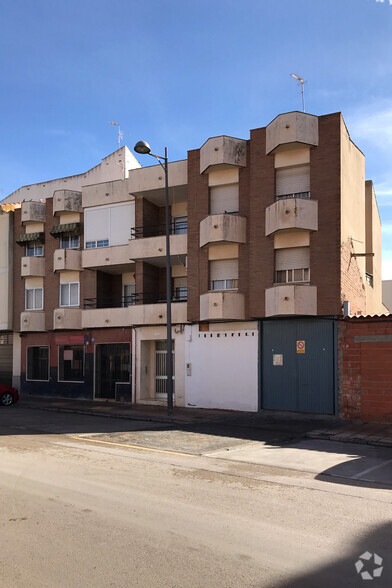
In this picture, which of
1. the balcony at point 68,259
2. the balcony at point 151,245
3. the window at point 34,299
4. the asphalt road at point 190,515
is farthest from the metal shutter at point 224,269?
the window at point 34,299

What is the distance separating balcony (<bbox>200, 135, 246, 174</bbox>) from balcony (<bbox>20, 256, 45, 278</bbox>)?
11779 millimetres

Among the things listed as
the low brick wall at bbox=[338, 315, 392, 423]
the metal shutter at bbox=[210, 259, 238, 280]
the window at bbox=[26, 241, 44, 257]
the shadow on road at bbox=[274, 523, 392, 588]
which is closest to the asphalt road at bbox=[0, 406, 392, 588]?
the shadow on road at bbox=[274, 523, 392, 588]

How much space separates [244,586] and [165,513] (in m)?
2.31

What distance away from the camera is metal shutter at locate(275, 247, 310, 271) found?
63.8 feet

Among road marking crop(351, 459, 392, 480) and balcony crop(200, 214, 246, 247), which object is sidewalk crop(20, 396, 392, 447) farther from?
balcony crop(200, 214, 246, 247)

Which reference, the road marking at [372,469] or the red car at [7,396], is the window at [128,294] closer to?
the red car at [7,396]

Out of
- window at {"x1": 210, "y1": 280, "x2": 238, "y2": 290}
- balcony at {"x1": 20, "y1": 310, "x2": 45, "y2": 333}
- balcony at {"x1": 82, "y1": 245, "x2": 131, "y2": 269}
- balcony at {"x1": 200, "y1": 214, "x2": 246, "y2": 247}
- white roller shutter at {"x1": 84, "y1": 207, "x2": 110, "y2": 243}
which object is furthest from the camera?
balcony at {"x1": 20, "y1": 310, "x2": 45, "y2": 333}

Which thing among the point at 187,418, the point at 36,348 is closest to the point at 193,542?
the point at 187,418

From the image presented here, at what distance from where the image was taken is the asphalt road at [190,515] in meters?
4.86

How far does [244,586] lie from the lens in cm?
454

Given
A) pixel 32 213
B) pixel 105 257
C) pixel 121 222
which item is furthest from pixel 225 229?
pixel 32 213

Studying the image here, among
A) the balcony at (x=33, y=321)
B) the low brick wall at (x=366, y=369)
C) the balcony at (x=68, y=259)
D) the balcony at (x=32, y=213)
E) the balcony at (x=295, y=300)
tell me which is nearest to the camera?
the low brick wall at (x=366, y=369)

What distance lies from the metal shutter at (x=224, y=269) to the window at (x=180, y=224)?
3.28 metres

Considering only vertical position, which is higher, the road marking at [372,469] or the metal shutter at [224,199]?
the metal shutter at [224,199]
